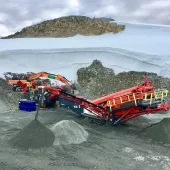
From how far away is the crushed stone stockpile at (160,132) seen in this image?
29.3 ft

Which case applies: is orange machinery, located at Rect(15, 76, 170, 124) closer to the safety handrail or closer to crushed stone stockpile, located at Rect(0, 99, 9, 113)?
the safety handrail

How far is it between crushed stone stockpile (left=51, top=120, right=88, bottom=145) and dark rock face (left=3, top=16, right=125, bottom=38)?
1329 cm

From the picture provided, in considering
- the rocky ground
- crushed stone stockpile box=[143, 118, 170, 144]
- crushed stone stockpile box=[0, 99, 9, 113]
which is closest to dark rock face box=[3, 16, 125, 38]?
crushed stone stockpile box=[0, 99, 9, 113]

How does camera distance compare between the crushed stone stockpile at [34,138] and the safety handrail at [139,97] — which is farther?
the safety handrail at [139,97]

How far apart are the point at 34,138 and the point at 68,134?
0.98 metres

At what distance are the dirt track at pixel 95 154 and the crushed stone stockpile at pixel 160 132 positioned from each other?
34 cm

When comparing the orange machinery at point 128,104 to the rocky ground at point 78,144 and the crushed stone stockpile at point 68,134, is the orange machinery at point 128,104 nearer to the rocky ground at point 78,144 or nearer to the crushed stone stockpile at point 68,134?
the rocky ground at point 78,144

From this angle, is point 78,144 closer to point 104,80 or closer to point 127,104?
point 127,104

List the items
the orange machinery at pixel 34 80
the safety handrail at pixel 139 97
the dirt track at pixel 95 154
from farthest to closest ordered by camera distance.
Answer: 1. the orange machinery at pixel 34 80
2. the safety handrail at pixel 139 97
3. the dirt track at pixel 95 154

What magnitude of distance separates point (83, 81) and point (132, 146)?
8.71 m

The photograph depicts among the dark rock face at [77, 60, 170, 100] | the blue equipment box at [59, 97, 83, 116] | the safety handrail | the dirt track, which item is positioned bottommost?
the dirt track

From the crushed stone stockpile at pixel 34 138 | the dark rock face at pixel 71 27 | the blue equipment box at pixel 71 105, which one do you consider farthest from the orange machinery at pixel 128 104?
the dark rock face at pixel 71 27

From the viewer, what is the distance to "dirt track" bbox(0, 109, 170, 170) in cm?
700

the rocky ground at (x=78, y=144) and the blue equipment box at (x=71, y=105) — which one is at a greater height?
the blue equipment box at (x=71, y=105)
